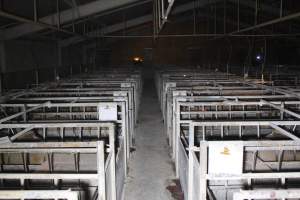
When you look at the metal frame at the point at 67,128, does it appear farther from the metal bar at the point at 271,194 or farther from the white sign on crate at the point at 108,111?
the metal bar at the point at 271,194

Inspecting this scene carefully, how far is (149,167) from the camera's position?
5.55m

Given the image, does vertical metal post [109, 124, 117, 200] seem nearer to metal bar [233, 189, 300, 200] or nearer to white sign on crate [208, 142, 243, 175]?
Answer: white sign on crate [208, 142, 243, 175]

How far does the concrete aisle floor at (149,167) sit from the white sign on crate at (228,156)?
235 centimetres

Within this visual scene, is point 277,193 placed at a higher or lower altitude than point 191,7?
lower

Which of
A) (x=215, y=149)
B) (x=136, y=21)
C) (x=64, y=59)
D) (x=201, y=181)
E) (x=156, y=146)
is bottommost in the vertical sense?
(x=156, y=146)

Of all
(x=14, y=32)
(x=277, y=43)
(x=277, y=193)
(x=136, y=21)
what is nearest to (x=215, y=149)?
(x=277, y=193)

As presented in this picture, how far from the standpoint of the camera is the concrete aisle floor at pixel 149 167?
4559mm

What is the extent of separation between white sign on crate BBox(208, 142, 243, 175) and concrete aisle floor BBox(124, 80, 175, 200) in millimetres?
2346

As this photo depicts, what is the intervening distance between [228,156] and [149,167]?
3.45m

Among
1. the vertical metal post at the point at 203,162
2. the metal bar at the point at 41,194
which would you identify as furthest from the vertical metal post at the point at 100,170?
the vertical metal post at the point at 203,162

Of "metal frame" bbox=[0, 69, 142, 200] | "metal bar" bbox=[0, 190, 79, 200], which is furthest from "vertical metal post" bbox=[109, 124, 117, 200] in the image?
"metal bar" bbox=[0, 190, 79, 200]

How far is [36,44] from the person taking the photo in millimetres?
13242

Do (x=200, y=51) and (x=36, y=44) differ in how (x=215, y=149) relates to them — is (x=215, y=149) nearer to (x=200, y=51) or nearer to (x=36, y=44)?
(x=36, y=44)

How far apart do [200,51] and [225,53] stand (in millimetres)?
2075
